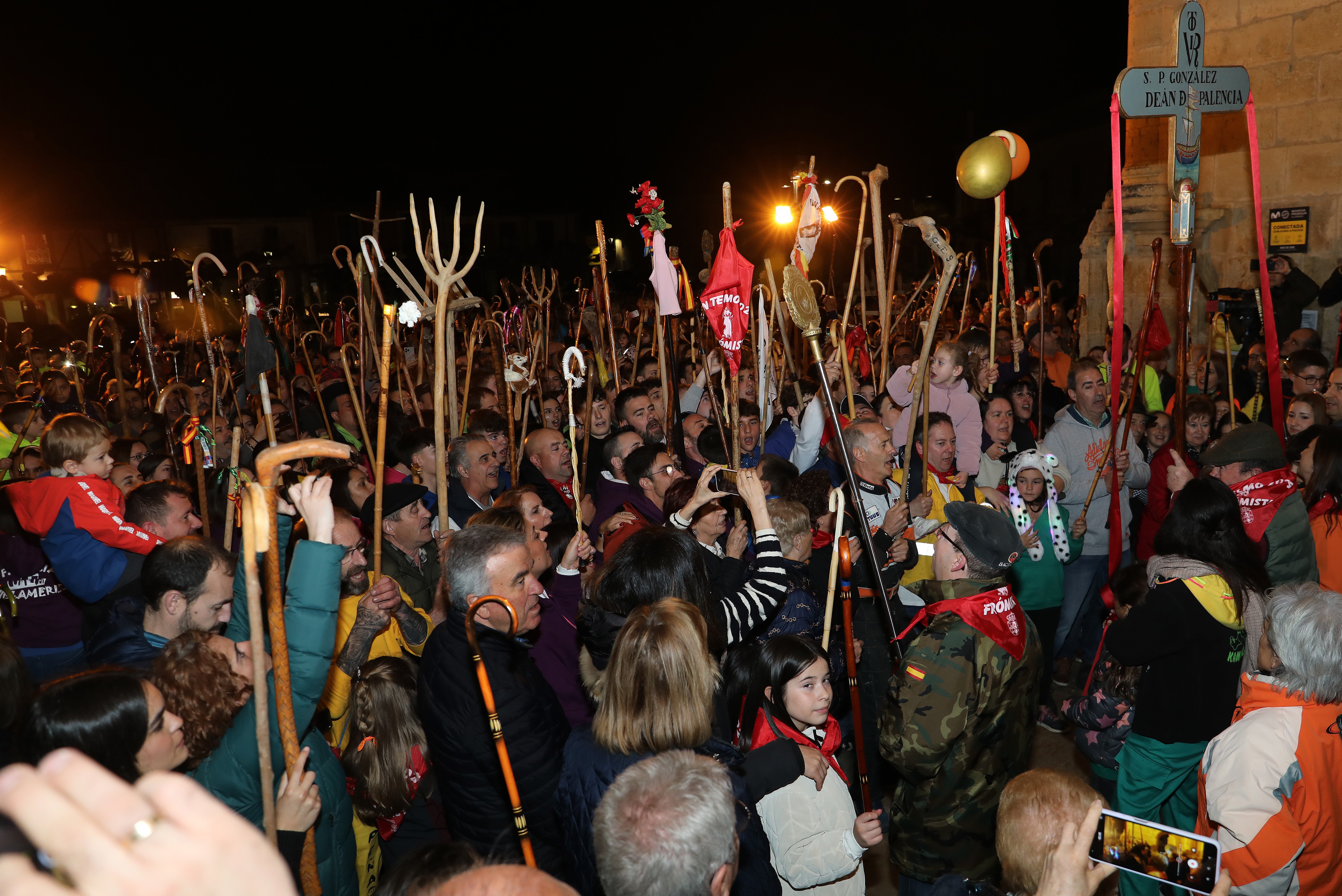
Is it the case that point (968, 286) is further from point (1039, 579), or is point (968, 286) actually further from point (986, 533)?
point (986, 533)

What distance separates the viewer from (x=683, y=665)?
7.44 ft

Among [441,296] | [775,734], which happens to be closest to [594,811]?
[775,734]

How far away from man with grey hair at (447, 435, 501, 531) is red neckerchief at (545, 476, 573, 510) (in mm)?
538

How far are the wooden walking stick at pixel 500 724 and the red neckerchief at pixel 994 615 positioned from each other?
1309 mm

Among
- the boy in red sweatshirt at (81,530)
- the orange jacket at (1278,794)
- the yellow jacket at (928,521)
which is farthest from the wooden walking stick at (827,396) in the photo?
the boy in red sweatshirt at (81,530)

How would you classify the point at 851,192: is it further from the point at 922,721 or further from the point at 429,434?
the point at 922,721

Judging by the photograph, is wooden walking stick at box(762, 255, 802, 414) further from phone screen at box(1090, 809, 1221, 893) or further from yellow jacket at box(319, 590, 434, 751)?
phone screen at box(1090, 809, 1221, 893)

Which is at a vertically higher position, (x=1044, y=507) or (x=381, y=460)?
(x=381, y=460)

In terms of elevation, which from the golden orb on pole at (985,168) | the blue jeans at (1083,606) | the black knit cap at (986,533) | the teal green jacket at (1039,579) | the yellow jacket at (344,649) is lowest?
the blue jeans at (1083,606)

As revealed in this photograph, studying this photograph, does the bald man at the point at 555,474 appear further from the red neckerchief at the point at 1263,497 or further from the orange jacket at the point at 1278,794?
the orange jacket at the point at 1278,794

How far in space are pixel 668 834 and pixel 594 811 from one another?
48 centimetres

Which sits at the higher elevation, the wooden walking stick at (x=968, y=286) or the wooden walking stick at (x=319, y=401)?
the wooden walking stick at (x=968, y=286)

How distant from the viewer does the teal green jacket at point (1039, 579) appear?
188 inches

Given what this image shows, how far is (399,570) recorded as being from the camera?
164 inches
